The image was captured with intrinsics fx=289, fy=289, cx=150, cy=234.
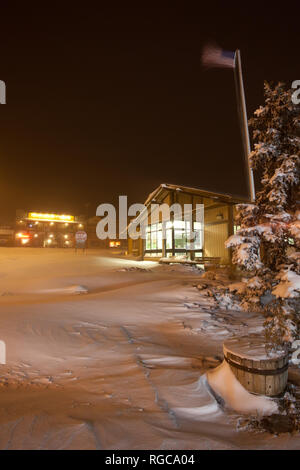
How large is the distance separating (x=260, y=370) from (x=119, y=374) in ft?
6.61

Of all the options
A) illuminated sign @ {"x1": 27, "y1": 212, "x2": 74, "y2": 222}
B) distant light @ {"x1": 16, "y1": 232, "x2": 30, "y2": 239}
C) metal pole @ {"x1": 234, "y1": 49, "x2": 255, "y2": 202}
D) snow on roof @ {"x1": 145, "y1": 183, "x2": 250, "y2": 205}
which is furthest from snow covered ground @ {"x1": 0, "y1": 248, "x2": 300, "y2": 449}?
distant light @ {"x1": 16, "y1": 232, "x2": 30, "y2": 239}

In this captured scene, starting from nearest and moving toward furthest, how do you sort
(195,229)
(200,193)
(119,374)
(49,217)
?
(119,374) → (200,193) → (195,229) → (49,217)

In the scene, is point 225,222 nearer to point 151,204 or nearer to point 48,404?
point 151,204

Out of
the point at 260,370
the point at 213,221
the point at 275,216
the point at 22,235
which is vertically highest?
the point at 213,221

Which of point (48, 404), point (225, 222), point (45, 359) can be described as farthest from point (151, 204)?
point (48, 404)

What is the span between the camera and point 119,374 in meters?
4.35

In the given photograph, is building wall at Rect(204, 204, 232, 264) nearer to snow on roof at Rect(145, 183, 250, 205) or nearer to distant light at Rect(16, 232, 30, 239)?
snow on roof at Rect(145, 183, 250, 205)

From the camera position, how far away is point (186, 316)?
7887 mm

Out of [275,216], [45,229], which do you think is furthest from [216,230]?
[45,229]

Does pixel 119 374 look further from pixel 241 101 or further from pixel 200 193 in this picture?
pixel 200 193

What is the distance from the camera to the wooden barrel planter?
12.6 feet

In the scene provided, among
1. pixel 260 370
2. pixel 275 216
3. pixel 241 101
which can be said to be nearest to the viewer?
pixel 260 370
